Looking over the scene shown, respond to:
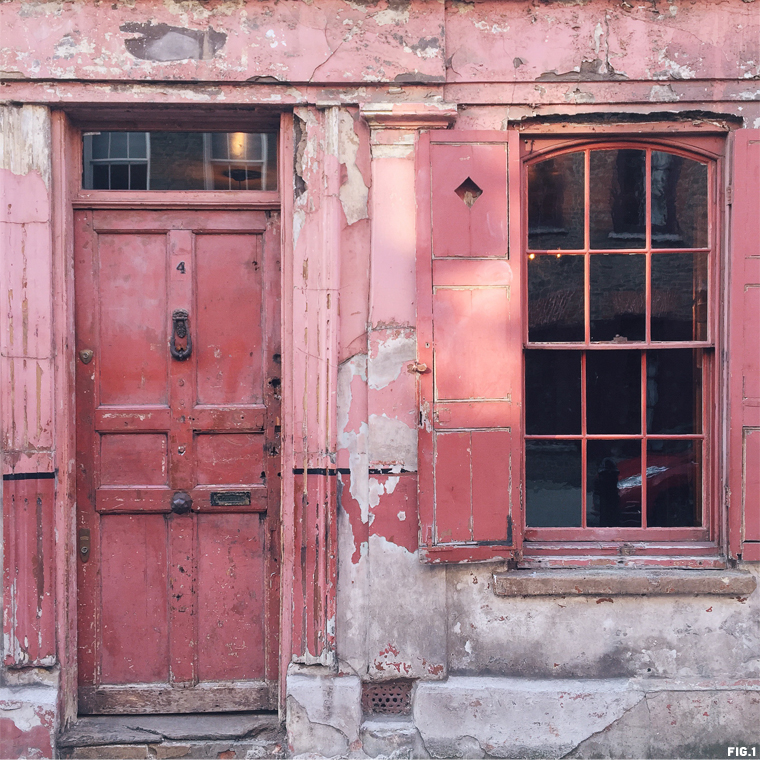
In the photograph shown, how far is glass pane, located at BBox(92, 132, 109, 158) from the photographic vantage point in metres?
3.68

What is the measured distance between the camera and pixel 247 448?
373cm

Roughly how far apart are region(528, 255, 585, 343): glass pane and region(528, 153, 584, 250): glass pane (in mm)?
97

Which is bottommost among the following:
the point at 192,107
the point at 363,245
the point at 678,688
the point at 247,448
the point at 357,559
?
the point at 678,688

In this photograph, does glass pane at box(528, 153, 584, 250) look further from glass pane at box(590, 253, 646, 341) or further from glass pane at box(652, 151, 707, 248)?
glass pane at box(652, 151, 707, 248)

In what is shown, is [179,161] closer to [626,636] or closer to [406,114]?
[406,114]

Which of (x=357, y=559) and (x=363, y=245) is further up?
(x=363, y=245)

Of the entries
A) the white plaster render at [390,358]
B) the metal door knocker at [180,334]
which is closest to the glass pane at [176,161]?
the metal door knocker at [180,334]

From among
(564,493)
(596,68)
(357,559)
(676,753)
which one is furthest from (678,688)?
(596,68)

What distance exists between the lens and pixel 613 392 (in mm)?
A: 3709

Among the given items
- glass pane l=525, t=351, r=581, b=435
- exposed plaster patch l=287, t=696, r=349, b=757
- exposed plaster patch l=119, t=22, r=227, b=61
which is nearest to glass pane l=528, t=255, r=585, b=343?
glass pane l=525, t=351, r=581, b=435

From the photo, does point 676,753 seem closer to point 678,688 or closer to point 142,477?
point 678,688

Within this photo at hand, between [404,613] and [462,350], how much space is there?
1427 mm

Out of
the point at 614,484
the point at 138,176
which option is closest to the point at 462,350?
the point at 614,484

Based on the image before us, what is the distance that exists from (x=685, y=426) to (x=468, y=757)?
6.98ft
